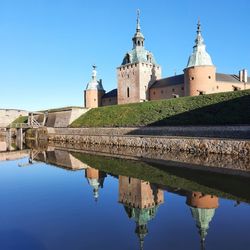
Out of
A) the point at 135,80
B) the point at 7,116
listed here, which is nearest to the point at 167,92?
the point at 135,80

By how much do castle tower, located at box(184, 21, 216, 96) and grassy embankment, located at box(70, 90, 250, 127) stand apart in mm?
5790

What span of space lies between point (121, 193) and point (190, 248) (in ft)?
14.1

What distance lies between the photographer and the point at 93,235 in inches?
222

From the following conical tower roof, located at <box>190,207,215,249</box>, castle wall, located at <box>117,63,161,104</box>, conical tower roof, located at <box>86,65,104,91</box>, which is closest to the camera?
conical tower roof, located at <box>190,207,215,249</box>

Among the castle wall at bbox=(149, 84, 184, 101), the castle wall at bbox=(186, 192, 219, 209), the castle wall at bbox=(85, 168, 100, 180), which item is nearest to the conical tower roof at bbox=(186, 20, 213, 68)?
the castle wall at bbox=(149, 84, 184, 101)

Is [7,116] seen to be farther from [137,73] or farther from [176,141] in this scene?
[176,141]

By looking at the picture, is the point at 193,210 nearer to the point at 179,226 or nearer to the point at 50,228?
the point at 179,226

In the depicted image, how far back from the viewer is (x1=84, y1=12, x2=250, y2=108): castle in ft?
99.5

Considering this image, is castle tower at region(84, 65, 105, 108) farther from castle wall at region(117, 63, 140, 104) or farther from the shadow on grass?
the shadow on grass

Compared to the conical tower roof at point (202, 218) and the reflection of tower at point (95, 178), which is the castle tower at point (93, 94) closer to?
the reflection of tower at point (95, 178)

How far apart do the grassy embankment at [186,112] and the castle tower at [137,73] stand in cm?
792

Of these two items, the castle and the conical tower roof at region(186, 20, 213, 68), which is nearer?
the castle

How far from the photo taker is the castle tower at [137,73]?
3828 cm

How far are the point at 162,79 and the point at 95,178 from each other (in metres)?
29.1
